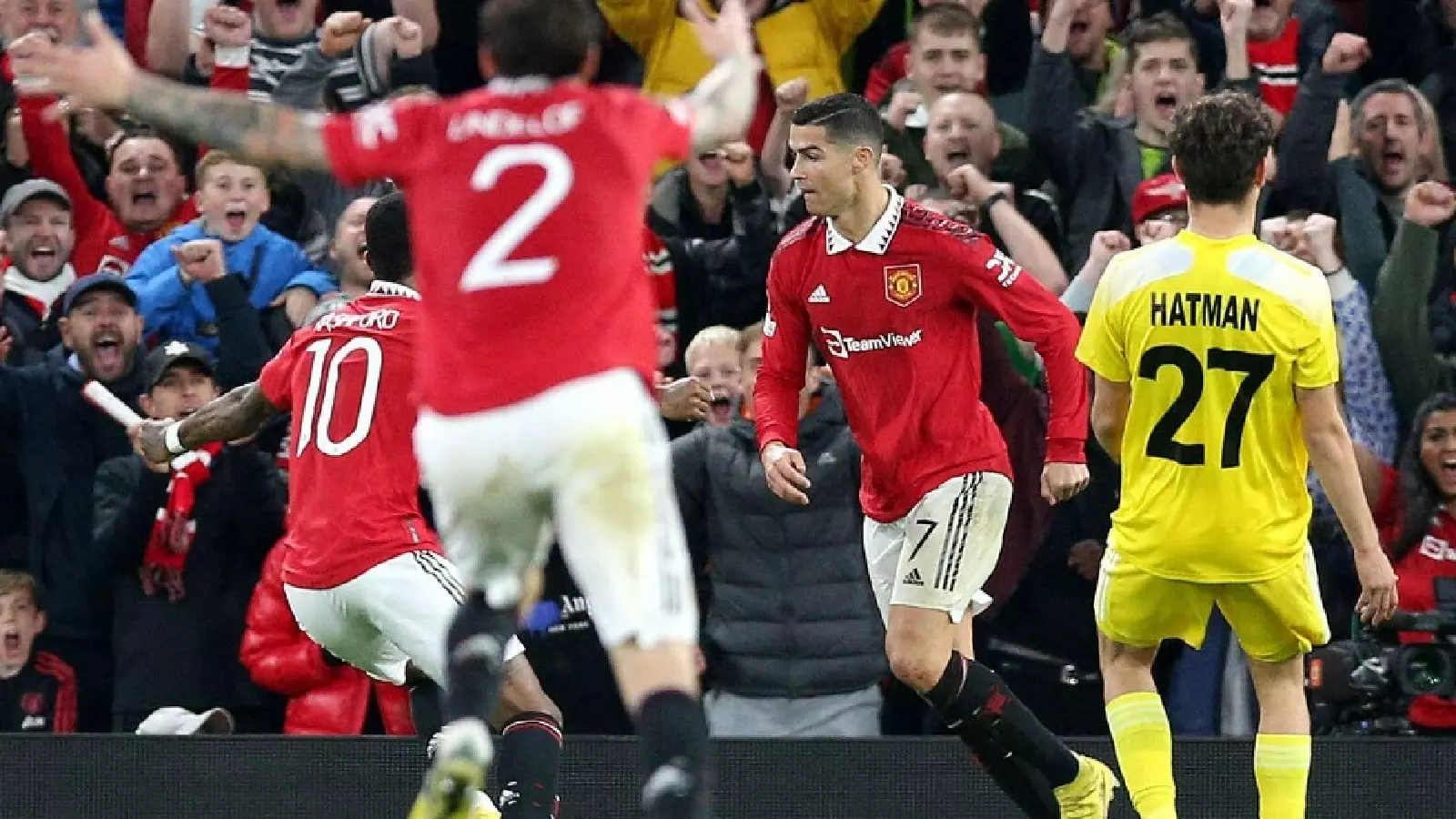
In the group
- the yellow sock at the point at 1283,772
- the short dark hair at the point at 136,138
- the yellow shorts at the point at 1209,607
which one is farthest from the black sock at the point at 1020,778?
the short dark hair at the point at 136,138

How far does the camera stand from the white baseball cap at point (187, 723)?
29.2 ft

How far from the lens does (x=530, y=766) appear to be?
673cm

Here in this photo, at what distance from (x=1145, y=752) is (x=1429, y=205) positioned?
121 inches

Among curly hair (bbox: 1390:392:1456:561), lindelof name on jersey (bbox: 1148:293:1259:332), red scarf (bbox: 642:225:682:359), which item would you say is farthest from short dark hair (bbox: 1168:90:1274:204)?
red scarf (bbox: 642:225:682:359)

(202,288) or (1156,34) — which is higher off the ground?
(1156,34)

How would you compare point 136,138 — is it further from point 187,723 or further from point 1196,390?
point 1196,390

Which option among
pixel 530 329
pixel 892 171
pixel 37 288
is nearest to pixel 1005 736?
pixel 530 329

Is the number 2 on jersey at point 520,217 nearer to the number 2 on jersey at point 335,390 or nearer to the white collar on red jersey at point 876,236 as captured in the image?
the number 2 on jersey at point 335,390

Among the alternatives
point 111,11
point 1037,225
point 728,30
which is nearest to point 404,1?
point 111,11

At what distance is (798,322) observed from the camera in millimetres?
7570

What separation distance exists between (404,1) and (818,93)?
1.90 meters

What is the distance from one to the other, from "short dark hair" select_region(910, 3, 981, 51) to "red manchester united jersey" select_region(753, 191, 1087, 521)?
9.43 feet

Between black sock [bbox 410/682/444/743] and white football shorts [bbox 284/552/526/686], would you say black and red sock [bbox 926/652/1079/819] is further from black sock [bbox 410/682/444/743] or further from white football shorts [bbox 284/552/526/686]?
black sock [bbox 410/682/444/743]

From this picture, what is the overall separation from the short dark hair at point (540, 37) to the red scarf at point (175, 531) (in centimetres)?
429
